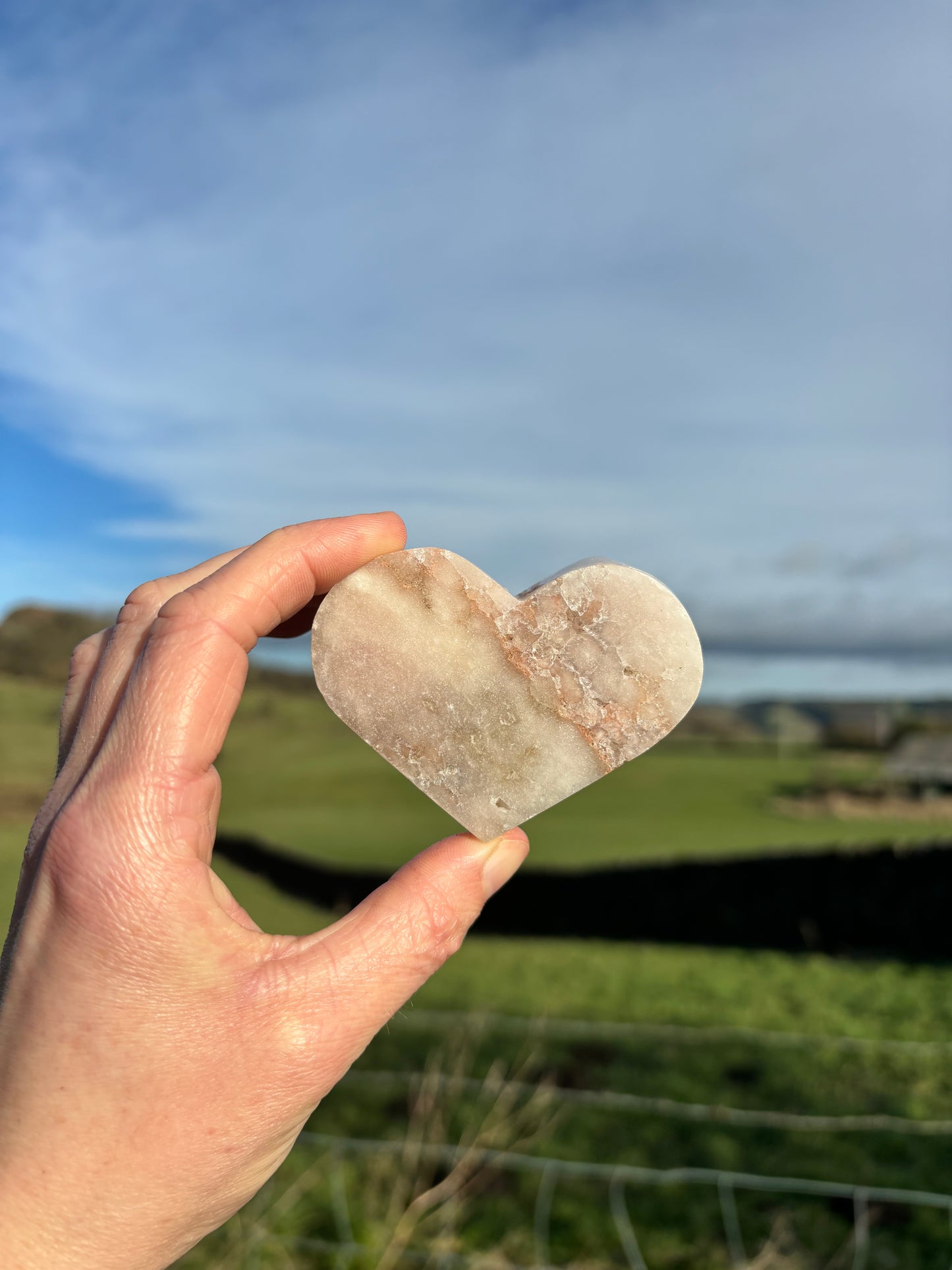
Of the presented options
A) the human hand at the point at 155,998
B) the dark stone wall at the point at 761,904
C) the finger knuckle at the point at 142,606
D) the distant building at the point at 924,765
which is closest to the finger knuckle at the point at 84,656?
the finger knuckle at the point at 142,606

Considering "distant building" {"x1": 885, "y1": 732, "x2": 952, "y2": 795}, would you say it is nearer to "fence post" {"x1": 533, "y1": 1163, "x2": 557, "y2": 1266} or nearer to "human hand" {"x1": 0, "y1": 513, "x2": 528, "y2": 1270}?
"fence post" {"x1": 533, "y1": 1163, "x2": 557, "y2": 1266}

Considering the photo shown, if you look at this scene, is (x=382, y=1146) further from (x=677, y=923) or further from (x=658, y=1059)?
(x=677, y=923)

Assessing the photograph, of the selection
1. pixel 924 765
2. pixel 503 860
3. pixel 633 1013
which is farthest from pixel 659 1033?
pixel 503 860

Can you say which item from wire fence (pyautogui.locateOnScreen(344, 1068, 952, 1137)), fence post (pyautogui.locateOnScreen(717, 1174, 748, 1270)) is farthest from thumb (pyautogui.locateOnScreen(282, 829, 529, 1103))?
wire fence (pyautogui.locateOnScreen(344, 1068, 952, 1137))

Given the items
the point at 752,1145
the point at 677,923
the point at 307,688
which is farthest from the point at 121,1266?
the point at 307,688

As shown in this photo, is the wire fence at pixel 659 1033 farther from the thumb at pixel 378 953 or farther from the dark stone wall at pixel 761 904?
the thumb at pixel 378 953

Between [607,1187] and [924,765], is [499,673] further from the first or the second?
[924,765]
